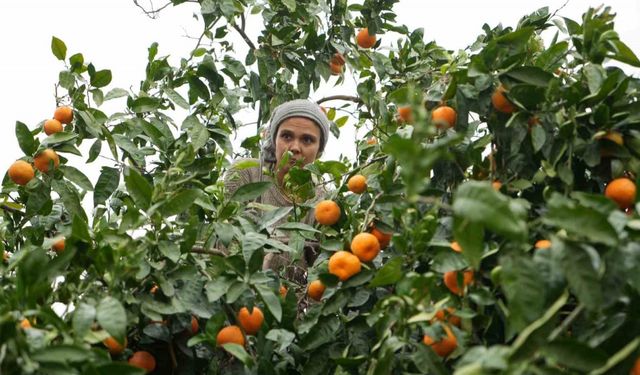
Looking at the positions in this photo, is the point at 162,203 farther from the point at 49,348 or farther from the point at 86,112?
the point at 86,112

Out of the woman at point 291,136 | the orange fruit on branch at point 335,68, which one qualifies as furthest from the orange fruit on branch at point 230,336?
the orange fruit on branch at point 335,68

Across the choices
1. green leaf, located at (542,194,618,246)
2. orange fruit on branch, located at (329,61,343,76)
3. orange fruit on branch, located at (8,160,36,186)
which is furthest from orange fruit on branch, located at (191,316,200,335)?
orange fruit on branch, located at (329,61,343,76)

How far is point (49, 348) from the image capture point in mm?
872

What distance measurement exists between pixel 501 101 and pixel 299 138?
1.38 m

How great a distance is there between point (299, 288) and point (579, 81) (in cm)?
79

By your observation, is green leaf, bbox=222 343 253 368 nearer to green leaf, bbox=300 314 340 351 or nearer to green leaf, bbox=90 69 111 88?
green leaf, bbox=300 314 340 351

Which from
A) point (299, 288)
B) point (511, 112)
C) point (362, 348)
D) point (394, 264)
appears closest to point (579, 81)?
point (511, 112)

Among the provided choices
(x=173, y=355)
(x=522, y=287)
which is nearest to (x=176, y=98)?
(x=173, y=355)

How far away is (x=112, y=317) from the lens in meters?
0.94

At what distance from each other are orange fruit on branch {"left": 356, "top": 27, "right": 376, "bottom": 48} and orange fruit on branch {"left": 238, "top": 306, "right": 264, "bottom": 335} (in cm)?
157

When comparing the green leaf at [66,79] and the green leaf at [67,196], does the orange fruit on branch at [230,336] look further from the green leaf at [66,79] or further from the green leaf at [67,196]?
the green leaf at [66,79]

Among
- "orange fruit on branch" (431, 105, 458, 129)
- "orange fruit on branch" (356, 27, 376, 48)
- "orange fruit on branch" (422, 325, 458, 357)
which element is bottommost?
"orange fruit on branch" (422, 325, 458, 357)

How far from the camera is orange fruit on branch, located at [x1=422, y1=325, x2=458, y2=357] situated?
104 cm

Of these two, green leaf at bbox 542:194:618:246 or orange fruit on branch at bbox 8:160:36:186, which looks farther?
orange fruit on branch at bbox 8:160:36:186
